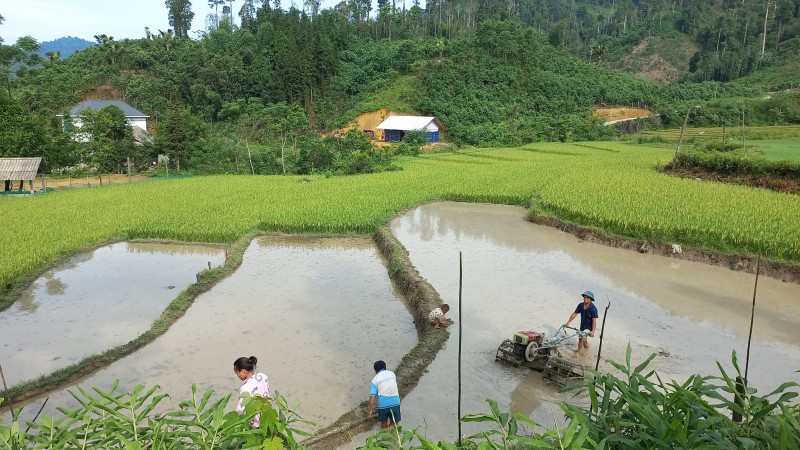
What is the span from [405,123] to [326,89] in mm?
11212

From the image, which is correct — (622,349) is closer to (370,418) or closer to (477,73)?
(370,418)

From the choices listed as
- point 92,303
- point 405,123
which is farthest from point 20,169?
point 405,123

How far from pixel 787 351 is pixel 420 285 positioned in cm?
591

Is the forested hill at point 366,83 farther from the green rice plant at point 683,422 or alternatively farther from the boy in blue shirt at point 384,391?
the green rice plant at point 683,422

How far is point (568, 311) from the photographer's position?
8898mm

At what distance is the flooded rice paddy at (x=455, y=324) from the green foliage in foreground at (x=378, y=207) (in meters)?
1.29

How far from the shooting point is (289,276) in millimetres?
11266

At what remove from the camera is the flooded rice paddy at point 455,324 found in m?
6.43

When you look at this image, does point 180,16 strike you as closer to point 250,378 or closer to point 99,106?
point 99,106

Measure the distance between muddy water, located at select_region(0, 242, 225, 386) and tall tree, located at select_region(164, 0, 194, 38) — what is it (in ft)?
200

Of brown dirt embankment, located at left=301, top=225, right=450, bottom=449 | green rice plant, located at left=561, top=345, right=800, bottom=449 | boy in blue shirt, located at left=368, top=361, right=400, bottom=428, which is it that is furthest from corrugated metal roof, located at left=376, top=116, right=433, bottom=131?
green rice plant, located at left=561, top=345, right=800, bottom=449

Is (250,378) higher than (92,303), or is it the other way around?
(250,378)

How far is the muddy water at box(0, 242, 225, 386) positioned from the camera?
25.3 feet

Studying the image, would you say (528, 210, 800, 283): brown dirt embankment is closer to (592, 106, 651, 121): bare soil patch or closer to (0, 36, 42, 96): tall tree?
(0, 36, 42, 96): tall tree
